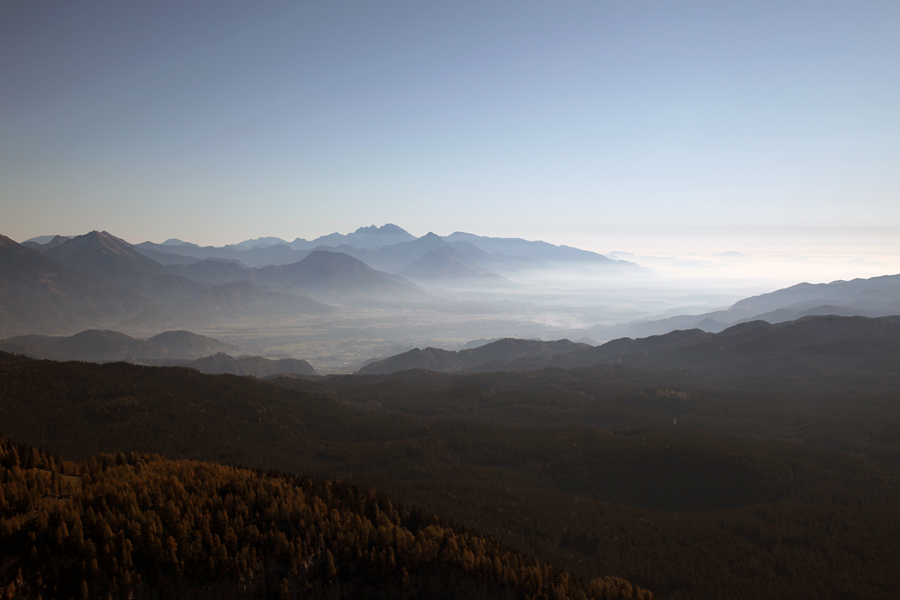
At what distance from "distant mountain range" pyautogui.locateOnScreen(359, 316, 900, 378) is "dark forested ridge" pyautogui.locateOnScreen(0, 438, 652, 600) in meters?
121

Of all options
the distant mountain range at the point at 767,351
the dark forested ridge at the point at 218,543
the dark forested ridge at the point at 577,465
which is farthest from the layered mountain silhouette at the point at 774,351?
the dark forested ridge at the point at 218,543

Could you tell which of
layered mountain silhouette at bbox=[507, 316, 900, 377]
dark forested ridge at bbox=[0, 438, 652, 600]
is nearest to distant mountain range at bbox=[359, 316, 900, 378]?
layered mountain silhouette at bbox=[507, 316, 900, 377]

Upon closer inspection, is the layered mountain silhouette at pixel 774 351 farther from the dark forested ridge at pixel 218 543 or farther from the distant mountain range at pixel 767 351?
the dark forested ridge at pixel 218 543

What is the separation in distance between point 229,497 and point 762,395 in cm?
9317

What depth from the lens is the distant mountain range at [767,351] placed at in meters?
115

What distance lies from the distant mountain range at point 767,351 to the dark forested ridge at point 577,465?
155 ft

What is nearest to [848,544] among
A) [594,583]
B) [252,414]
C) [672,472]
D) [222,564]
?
[672,472]

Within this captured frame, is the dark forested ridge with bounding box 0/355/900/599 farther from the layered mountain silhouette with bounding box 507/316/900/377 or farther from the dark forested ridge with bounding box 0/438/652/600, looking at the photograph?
the layered mountain silhouette with bounding box 507/316/900/377

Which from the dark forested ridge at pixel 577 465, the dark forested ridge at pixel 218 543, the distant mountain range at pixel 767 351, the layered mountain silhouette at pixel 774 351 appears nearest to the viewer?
the dark forested ridge at pixel 218 543

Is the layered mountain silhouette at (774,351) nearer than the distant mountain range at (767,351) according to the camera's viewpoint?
Yes

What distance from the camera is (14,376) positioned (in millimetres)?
52844

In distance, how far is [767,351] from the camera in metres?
131

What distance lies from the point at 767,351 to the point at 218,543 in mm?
153199

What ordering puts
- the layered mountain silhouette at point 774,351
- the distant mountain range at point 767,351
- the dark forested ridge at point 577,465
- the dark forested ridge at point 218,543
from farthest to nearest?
1. the distant mountain range at point 767,351
2. the layered mountain silhouette at point 774,351
3. the dark forested ridge at point 577,465
4. the dark forested ridge at point 218,543
